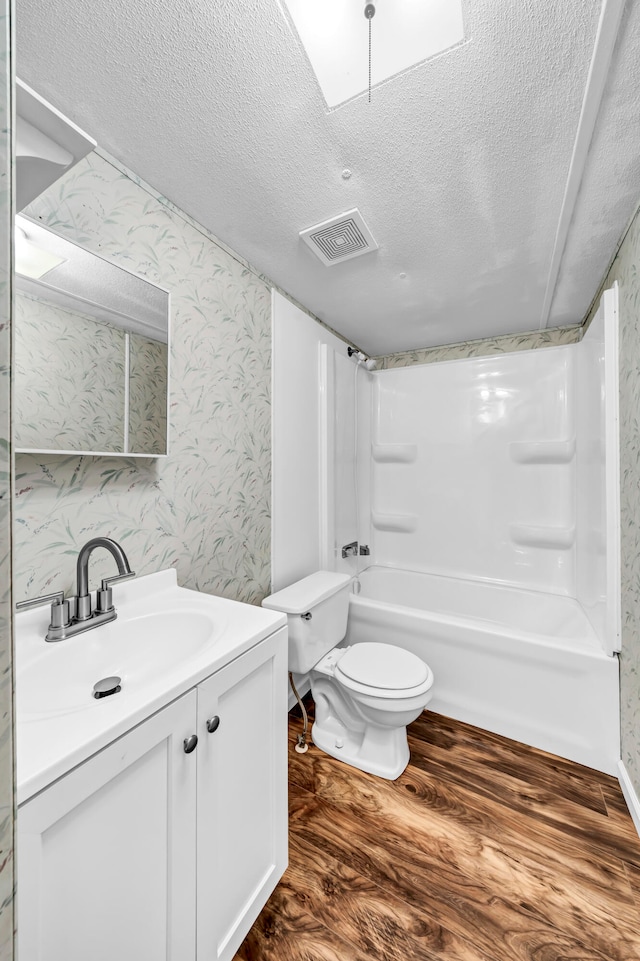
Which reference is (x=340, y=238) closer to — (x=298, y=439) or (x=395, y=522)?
(x=298, y=439)

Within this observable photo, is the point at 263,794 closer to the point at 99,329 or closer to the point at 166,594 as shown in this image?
the point at 166,594

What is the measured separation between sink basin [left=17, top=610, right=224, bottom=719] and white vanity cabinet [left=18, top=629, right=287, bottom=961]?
14cm

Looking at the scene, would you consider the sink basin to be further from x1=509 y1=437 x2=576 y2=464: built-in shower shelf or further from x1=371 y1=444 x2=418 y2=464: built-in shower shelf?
x1=509 y1=437 x2=576 y2=464: built-in shower shelf

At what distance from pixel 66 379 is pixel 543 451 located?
258 cm

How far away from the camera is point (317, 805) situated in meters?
1.46

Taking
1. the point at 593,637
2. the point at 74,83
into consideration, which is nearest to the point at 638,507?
the point at 593,637

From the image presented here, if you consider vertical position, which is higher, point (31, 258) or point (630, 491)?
point (31, 258)

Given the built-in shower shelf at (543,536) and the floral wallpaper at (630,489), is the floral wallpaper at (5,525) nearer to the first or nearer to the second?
the floral wallpaper at (630,489)

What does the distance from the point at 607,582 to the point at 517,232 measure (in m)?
1.51

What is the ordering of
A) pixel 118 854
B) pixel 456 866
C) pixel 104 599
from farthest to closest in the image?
pixel 456 866, pixel 104 599, pixel 118 854

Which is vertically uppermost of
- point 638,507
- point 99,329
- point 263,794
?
point 99,329

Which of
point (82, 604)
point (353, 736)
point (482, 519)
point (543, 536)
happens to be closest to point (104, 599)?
point (82, 604)

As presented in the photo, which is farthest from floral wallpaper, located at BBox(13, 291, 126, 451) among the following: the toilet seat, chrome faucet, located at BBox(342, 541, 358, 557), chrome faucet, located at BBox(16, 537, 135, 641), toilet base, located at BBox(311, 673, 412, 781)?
chrome faucet, located at BBox(342, 541, 358, 557)

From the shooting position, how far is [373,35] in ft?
2.82
